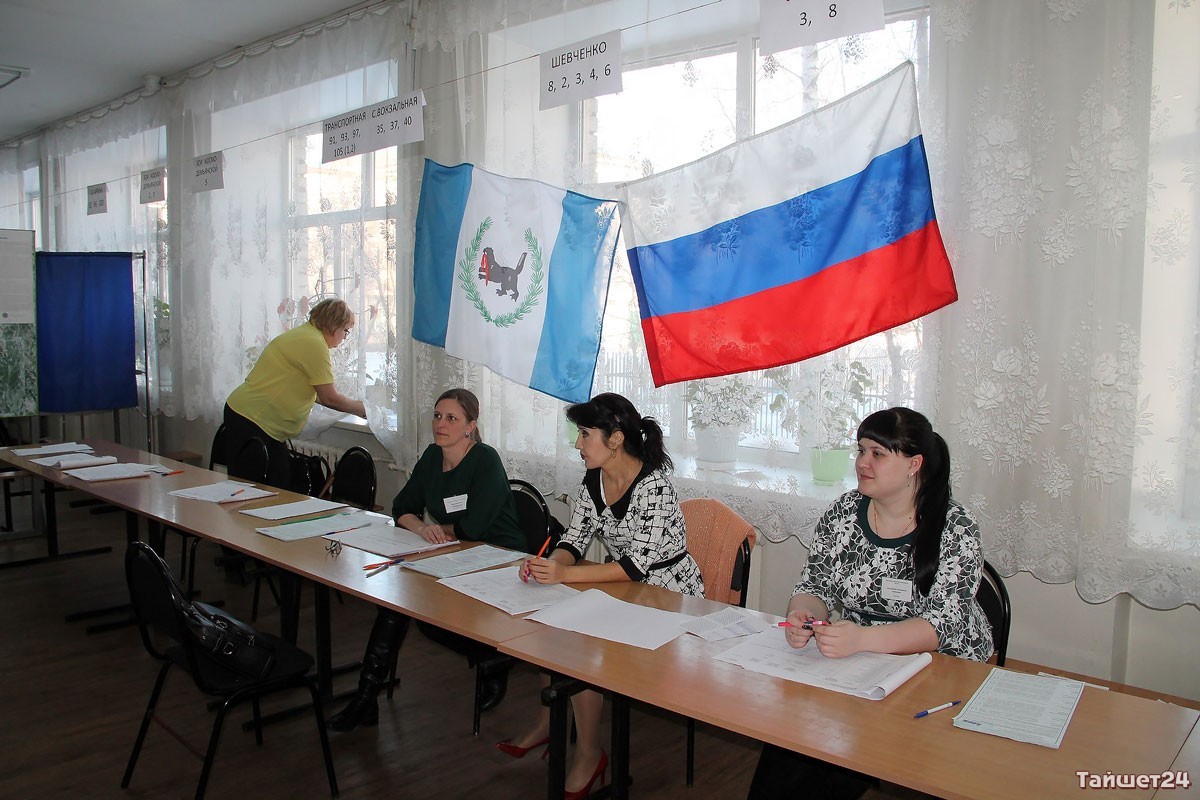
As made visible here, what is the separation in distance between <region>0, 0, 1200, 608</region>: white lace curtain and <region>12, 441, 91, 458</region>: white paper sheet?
148 centimetres

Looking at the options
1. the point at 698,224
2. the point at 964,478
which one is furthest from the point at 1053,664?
the point at 698,224

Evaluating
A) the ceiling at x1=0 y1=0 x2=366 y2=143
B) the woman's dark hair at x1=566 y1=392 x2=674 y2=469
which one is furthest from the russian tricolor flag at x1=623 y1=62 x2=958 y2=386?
the ceiling at x1=0 y1=0 x2=366 y2=143

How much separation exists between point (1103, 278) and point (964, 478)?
2.33 feet

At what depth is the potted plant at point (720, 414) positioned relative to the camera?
3254 mm

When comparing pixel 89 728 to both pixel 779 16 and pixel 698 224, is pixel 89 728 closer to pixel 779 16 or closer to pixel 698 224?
pixel 698 224

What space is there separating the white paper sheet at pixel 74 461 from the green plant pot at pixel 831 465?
360cm

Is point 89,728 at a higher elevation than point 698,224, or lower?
lower

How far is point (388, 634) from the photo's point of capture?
2.97 metres

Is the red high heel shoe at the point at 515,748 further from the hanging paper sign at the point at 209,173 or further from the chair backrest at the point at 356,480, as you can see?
the hanging paper sign at the point at 209,173

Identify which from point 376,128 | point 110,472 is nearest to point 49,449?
point 110,472

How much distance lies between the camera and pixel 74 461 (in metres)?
4.39

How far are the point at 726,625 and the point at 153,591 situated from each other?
1514 millimetres

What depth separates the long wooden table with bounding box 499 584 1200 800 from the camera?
1.39 metres

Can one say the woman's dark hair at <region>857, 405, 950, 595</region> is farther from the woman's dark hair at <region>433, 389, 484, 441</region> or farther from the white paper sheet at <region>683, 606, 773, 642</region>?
the woman's dark hair at <region>433, 389, 484, 441</region>
